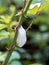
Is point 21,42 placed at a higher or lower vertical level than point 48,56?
higher

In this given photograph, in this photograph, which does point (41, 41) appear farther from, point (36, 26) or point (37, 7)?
point (37, 7)

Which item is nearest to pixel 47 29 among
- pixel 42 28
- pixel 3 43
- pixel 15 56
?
pixel 42 28

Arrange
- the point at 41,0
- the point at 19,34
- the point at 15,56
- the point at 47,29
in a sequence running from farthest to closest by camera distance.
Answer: the point at 47,29 → the point at 15,56 → the point at 41,0 → the point at 19,34

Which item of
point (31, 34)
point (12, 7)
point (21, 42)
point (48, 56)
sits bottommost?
point (48, 56)

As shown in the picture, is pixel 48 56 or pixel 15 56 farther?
pixel 48 56

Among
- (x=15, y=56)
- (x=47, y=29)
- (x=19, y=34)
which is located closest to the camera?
(x=19, y=34)

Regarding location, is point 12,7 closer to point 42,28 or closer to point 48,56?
point 42,28

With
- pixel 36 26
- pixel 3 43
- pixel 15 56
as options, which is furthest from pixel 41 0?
pixel 36 26

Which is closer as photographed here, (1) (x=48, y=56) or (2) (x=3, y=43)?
(2) (x=3, y=43)

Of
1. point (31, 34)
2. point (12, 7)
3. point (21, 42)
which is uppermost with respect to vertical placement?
point (21, 42)
